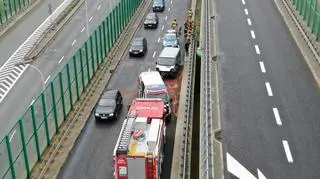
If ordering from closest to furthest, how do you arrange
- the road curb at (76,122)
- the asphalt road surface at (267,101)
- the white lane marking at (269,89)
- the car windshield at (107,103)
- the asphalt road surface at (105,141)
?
the asphalt road surface at (267,101)
the asphalt road surface at (105,141)
the road curb at (76,122)
the white lane marking at (269,89)
the car windshield at (107,103)

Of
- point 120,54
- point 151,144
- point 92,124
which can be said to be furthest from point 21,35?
point 151,144

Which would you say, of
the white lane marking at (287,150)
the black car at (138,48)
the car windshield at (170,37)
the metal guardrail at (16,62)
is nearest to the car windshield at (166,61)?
the black car at (138,48)

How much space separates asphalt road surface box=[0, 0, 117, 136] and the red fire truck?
1241 cm

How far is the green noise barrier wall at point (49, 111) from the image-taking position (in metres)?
30.7

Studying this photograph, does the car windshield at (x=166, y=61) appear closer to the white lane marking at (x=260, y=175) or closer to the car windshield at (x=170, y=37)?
the car windshield at (x=170, y=37)

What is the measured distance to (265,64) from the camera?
4431cm

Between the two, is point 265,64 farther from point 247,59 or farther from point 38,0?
point 38,0

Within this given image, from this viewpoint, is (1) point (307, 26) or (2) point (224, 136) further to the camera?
(1) point (307, 26)

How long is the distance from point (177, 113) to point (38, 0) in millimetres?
43022

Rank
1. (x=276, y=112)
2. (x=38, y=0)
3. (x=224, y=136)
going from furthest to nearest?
(x=38, y=0), (x=276, y=112), (x=224, y=136)

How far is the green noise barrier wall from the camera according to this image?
30653 millimetres

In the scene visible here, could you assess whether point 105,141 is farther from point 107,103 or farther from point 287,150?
point 287,150

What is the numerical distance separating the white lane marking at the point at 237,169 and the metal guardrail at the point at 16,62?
79.2ft

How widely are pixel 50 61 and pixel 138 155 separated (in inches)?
1097
